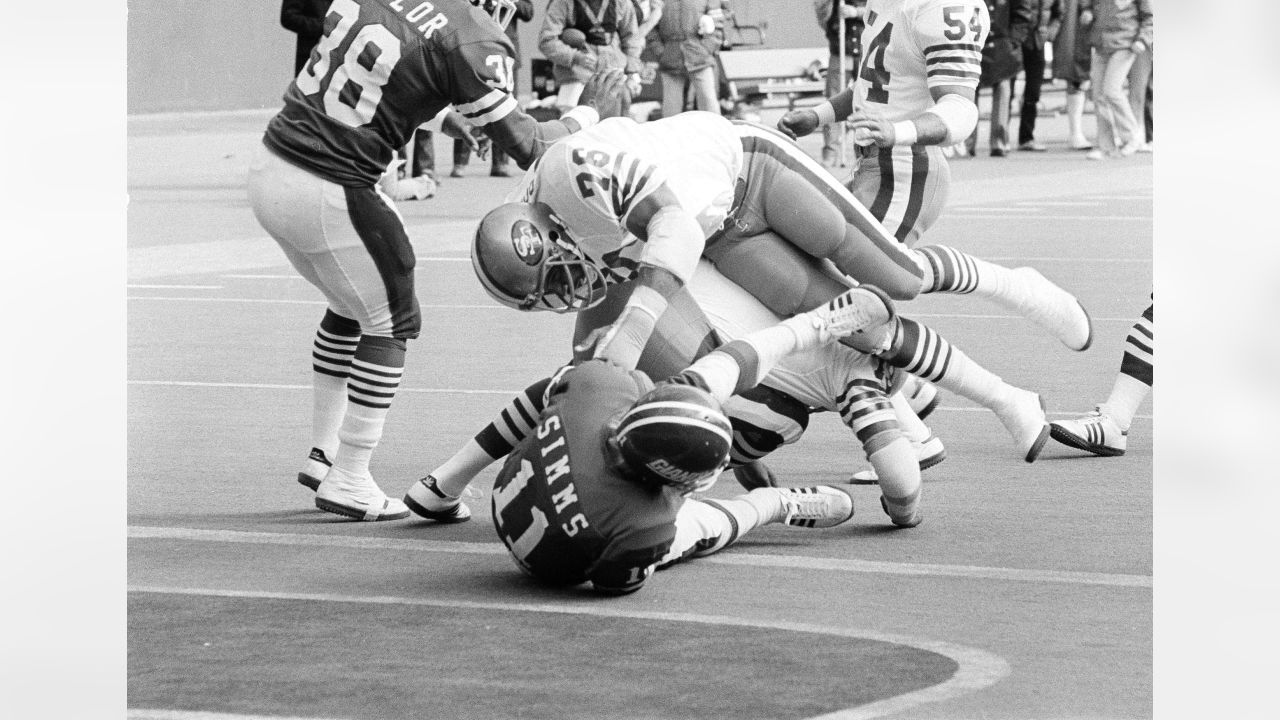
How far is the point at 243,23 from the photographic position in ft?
81.8

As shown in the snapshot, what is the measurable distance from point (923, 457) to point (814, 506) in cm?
91

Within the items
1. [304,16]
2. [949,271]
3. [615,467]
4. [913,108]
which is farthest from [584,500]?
[304,16]

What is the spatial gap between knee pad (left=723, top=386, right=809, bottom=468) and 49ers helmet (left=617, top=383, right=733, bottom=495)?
101 centimetres

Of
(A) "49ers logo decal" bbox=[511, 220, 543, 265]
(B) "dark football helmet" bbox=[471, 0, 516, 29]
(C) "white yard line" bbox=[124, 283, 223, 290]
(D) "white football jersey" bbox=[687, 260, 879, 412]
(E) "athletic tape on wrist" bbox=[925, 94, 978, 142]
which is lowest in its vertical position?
(C) "white yard line" bbox=[124, 283, 223, 290]

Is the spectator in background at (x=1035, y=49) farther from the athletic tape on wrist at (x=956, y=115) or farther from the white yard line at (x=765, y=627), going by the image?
the white yard line at (x=765, y=627)

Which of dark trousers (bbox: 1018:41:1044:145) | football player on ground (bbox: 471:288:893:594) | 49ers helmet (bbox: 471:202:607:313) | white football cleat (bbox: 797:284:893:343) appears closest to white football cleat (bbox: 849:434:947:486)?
white football cleat (bbox: 797:284:893:343)

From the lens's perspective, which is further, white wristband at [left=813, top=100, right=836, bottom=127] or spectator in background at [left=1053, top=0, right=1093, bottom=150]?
spectator in background at [left=1053, top=0, right=1093, bottom=150]

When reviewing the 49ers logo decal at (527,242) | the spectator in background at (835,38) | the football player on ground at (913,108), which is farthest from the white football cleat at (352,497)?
the spectator in background at (835,38)

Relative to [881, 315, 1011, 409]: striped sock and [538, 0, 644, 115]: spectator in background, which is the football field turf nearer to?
[881, 315, 1011, 409]: striped sock

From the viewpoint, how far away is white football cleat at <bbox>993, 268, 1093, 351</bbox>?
20.5 feet

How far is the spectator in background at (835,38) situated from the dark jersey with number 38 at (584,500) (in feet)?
40.9

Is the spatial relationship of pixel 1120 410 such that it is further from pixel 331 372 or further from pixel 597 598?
pixel 331 372

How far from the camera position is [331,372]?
6.00 metres

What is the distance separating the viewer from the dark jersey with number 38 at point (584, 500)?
4.63m
